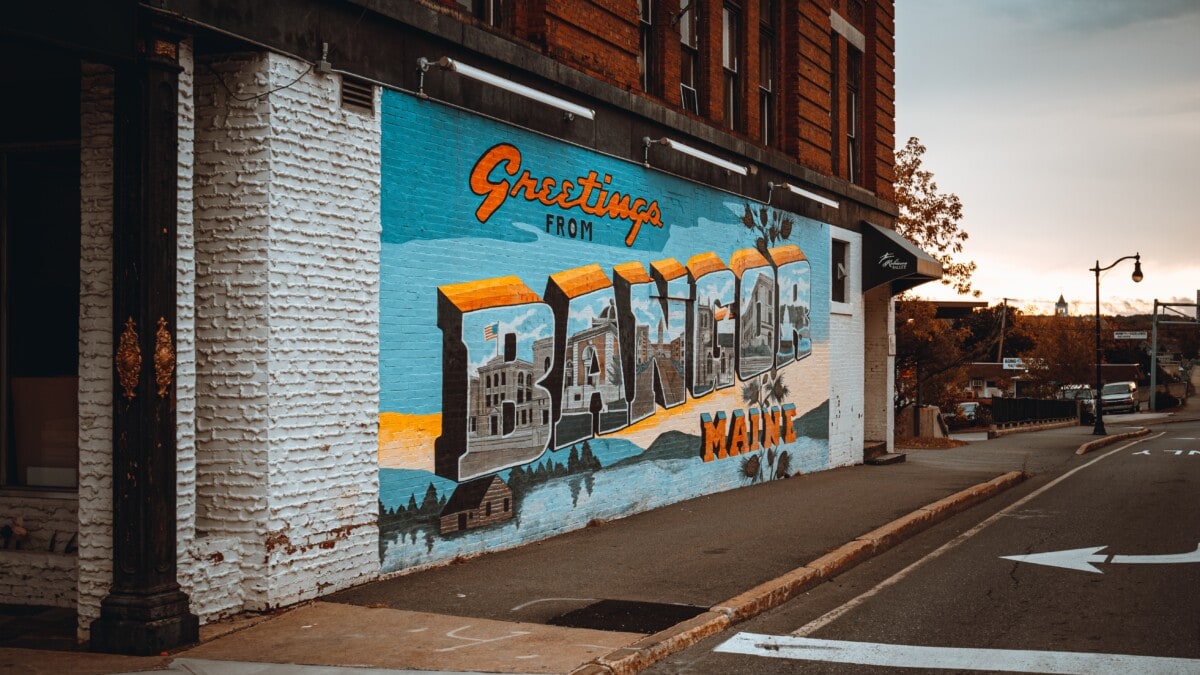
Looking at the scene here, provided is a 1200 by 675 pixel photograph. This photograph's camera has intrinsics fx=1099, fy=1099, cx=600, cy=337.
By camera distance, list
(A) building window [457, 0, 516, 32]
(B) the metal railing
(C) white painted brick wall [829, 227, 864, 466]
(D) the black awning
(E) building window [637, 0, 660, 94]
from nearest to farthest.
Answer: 1. (A) building window [457, 0, 516, 32]
2. (E) building window [637, 0, 660, 94]
3. (C) white painted brick wall [829, 227, 864, 466]
4. (D) the black awning
5. (B) the metal railing

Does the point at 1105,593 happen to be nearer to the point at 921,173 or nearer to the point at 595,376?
the point at 595,376

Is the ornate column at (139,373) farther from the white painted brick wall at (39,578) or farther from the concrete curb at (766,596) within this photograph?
the concrete curb at (766,596)

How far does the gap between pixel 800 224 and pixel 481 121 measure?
9.39 meters

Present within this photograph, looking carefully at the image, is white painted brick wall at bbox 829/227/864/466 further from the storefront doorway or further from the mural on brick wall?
the storefront doorway

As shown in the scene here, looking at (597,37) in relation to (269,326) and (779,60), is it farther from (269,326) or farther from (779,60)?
(779,60)

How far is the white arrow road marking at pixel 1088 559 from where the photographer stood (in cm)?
1041

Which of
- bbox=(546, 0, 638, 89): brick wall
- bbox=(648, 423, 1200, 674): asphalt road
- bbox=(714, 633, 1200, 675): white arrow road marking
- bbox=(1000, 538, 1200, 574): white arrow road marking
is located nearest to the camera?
bbox=(714, 633, 1200, 675): white arrow road marking

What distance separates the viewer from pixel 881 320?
23719 mm

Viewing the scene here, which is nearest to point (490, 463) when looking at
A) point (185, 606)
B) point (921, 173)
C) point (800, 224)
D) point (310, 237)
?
point (310, 237)

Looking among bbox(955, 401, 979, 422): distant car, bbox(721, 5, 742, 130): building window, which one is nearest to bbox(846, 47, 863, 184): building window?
bbox(721, 5, 742, 130): building window

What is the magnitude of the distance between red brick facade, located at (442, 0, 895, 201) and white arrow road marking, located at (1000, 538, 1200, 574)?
702 centimetres

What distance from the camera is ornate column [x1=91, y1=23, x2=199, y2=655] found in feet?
22.4

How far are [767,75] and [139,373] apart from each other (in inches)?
537

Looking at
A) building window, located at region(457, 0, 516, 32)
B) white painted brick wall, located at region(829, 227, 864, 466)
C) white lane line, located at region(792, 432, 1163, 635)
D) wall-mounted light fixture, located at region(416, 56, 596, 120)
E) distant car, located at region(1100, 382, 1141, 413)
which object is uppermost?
building window, located at region(457, 0, 516, 32)
